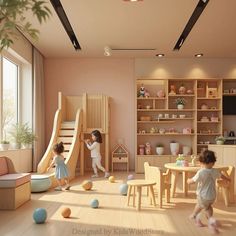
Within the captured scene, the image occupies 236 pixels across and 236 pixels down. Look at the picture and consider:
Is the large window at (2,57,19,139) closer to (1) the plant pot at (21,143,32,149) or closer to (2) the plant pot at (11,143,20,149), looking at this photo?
(2) the plant pot at (11,143,20,149)

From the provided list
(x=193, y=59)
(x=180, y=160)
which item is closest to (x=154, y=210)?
(x=180, y=160)

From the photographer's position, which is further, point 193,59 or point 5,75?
point 193,59

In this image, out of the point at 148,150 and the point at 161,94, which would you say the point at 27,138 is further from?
the point at 161,94

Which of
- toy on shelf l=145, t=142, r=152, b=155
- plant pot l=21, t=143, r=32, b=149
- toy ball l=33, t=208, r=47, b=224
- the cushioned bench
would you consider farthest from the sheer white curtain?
toy ball l=33, t=208, r=47, b=224

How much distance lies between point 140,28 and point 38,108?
3413mm

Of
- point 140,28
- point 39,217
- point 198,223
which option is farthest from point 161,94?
point 39,217

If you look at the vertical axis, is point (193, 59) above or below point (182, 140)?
above

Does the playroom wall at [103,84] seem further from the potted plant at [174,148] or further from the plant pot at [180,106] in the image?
the plant pot at [180,106]

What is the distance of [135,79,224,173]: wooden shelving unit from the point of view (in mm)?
9234

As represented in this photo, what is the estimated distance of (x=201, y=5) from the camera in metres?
5.60

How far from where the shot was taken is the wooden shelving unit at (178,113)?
923 cm

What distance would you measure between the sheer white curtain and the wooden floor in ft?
8.65

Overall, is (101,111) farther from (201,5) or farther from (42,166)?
(201,5)

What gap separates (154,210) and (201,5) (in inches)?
134
